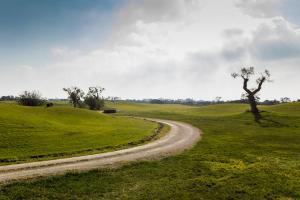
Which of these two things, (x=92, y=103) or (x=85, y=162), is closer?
(x=85, y=162)

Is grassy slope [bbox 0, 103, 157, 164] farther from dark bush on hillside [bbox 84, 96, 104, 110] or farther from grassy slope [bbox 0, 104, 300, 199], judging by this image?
dark bush on hillside [bbox 84, 96, 104, 110]

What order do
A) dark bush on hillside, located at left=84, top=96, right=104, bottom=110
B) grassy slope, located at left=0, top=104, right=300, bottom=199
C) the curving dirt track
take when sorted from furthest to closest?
dark bush on hillside, located at left=84, top=96, right=104, bottom=110
the curving dirt track
grassy slope, located at left=0, top=104, right=300, bottom=199

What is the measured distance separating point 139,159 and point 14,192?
13077mm

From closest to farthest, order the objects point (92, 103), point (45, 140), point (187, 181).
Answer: point (187, 181)
point (45, 140)
point (92, 103)

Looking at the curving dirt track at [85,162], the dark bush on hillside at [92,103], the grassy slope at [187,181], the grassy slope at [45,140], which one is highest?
the dark bush on hillside at [92,103]

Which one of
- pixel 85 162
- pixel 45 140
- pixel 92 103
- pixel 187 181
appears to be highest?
pixel 92 103

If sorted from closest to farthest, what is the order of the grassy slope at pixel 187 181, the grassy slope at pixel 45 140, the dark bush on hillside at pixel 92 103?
the grassy slope at pixel 187 181 → the grassy slope at pixel 45 140 → the dark bush on hillside at pixel 92 103

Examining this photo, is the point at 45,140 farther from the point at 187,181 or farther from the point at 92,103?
the point at 92,103

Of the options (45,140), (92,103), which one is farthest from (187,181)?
(92,103)

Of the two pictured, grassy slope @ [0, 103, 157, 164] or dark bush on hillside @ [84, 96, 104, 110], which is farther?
dark bush on hillside @ [84, 96, 104, 110]

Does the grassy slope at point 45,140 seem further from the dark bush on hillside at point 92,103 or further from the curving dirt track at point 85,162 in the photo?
the dark bush on hillside at point 92,103

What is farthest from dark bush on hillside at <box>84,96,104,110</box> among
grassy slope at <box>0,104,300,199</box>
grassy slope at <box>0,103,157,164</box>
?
grassy slope at <box>0,104,300,199</box>

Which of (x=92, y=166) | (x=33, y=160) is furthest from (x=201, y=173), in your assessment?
(x=33, y=160)

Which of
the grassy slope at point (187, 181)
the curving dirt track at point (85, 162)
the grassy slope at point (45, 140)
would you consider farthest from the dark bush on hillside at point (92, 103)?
the grassy slope at point (187, 181)
